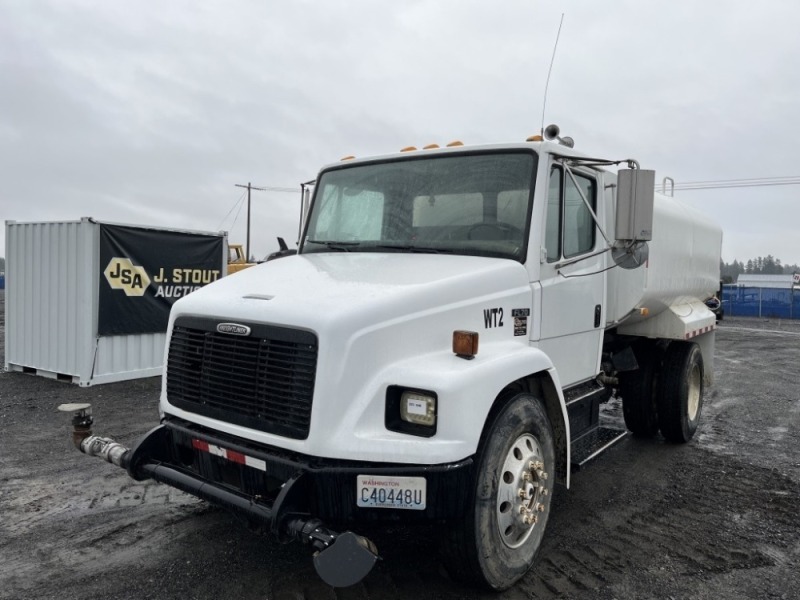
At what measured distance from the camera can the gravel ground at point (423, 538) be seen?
11.6 ft

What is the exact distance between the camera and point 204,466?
357 centimetres

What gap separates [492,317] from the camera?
3.71 metres

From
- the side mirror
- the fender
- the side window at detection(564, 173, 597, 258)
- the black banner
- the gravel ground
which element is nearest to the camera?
the fender

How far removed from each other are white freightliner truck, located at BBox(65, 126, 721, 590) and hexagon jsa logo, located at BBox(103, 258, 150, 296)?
19.4 ft

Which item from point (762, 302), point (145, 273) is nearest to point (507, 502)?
point (145, 273)

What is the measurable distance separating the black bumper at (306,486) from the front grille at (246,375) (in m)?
0.15

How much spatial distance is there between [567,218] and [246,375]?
2.51m

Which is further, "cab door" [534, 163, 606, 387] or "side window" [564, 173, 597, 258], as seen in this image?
"side window" [564, 173, 597, 258]

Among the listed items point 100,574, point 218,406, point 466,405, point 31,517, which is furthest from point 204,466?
point 31,517

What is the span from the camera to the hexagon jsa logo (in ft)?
31.8

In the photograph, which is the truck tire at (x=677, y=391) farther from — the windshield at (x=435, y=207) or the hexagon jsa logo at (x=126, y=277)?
the hexagon jsa logo at (x=126, y=277)

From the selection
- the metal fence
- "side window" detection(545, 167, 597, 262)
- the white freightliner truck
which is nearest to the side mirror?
the white freightliner truck

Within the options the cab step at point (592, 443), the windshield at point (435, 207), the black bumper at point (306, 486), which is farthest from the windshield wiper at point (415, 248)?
the cab step at point (592, 443)

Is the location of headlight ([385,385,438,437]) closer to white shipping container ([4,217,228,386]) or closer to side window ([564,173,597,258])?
side window ([564,173,597,258])
